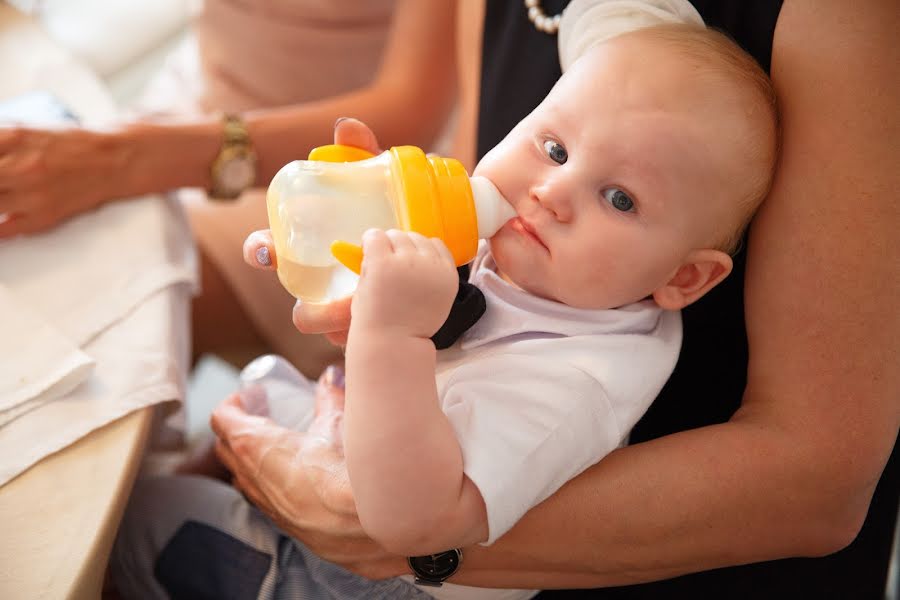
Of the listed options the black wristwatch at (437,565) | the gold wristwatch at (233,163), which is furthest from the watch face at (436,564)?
the gold wristwatch at (233,163)

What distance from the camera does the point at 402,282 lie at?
26.4 inches

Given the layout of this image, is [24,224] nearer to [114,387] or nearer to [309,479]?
[114,387]

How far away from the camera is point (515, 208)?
2.64 feet

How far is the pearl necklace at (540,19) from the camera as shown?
1.05 m

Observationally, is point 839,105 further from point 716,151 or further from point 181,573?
point 181,573

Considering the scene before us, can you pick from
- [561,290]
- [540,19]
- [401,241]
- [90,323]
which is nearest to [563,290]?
[561,290]

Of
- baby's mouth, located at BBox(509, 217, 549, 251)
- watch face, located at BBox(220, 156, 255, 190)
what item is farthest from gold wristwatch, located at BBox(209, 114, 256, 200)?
baby's mouth, located at BBox(509, 217, 549, 251)

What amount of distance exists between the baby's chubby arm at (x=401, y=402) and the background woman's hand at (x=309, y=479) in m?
0.13

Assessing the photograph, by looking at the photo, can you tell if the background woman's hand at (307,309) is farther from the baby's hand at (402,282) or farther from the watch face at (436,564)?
the watch face at (436,564)

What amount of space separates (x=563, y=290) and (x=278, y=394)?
1.51ft

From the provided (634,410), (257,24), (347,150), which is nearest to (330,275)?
(347,150)

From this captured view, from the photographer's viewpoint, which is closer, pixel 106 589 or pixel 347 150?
pixel 347 150

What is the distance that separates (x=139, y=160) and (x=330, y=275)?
1.74ft

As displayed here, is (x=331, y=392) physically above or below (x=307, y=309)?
below
